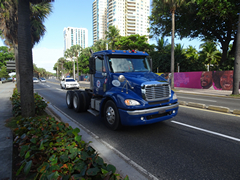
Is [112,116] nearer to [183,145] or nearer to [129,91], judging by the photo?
[129,91]

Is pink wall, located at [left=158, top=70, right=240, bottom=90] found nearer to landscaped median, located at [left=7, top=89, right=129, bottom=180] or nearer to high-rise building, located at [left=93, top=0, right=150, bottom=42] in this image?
landscaped median, located at [left=7, top=89, right=129, bottom=180]

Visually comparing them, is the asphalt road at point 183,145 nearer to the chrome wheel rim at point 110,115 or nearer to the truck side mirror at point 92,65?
the chrome wheel rim at point 110,115

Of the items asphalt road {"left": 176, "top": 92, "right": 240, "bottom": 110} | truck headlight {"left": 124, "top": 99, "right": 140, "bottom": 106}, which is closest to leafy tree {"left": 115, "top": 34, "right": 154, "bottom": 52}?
asphalt road {"left": 176, "top": 92, "right": 240, "bottom": 110}

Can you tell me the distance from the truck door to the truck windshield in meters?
0.36

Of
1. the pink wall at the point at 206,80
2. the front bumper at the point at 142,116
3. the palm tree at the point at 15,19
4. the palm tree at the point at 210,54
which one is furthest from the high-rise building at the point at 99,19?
the front bumper at the point at 142,116

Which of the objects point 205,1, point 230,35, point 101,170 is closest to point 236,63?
point 205,1

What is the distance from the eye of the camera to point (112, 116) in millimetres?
4984

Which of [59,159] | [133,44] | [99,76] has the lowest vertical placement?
[59,159]

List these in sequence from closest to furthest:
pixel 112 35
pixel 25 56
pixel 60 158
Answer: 1. pixel 60 158
2. pixel 25 56
3. pixel 112 35

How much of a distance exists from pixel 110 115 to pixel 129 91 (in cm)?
96

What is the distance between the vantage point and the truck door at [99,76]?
19.1ft

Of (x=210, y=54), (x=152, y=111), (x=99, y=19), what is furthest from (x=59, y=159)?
(x=99, y=19)

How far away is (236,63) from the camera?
13.8m

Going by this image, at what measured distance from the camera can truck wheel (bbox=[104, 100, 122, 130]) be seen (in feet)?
15.7
